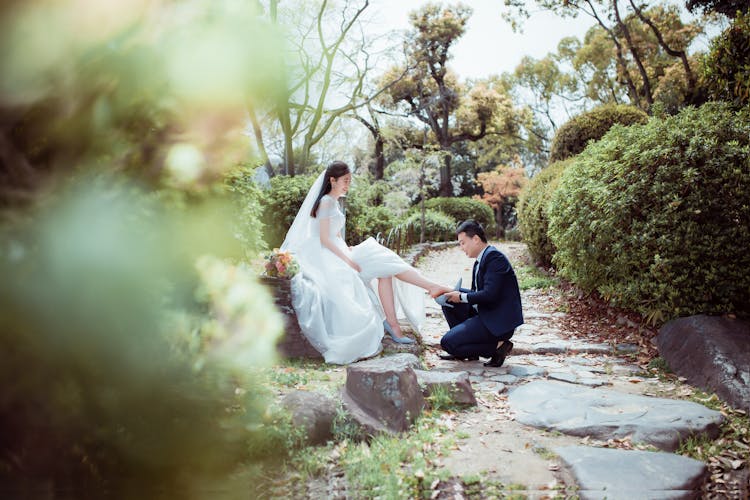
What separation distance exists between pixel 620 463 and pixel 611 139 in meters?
5.42

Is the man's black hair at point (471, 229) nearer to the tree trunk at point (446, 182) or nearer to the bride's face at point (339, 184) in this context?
the bride's face at point (339, 184)

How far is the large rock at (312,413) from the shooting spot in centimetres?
325

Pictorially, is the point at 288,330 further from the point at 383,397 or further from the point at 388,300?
the point at 383,397

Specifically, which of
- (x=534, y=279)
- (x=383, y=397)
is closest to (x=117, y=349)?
(x=383, y=397)

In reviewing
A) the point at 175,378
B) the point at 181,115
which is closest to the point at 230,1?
the point at 181,115

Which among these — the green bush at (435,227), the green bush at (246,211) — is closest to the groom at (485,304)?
the green bush at (246,211)

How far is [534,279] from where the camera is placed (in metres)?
9.98

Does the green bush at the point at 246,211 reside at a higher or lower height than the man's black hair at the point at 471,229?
higher

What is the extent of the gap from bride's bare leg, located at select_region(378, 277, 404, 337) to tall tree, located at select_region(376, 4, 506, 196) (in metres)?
17.1

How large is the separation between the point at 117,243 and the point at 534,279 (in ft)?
28.7

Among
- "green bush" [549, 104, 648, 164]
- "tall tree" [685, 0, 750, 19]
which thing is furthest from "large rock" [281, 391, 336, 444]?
"tall tree" [685, 0, 750, 19]

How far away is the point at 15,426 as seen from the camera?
2.22 meters

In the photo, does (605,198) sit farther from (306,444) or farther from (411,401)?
(306,444)

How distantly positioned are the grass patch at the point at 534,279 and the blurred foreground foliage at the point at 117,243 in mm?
7605
